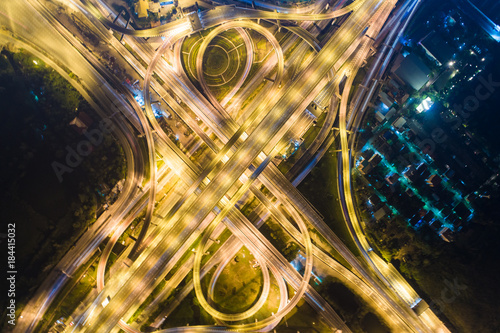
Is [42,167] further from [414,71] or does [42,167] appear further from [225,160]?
[414,71]

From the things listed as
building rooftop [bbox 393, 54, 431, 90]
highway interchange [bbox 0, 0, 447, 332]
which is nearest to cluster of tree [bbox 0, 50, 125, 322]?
highway interchange [bbox 0, 0, 447, 332]

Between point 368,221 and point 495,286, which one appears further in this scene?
point 368,221

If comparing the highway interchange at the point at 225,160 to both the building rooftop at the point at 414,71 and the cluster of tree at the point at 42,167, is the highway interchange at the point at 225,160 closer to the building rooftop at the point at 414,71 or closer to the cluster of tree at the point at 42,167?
the cluster of tree at the point at 42,167

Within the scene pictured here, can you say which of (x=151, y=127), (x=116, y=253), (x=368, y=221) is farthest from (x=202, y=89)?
(x=368, y=221)

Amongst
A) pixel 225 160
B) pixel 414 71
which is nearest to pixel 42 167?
pixel 225 160

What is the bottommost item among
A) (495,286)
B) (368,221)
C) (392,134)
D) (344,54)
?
(495,286)

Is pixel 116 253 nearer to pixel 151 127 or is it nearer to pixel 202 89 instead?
pixel 151 127

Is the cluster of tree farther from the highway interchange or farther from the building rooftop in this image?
the building rooftop

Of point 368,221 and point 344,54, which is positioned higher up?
point 344,54
